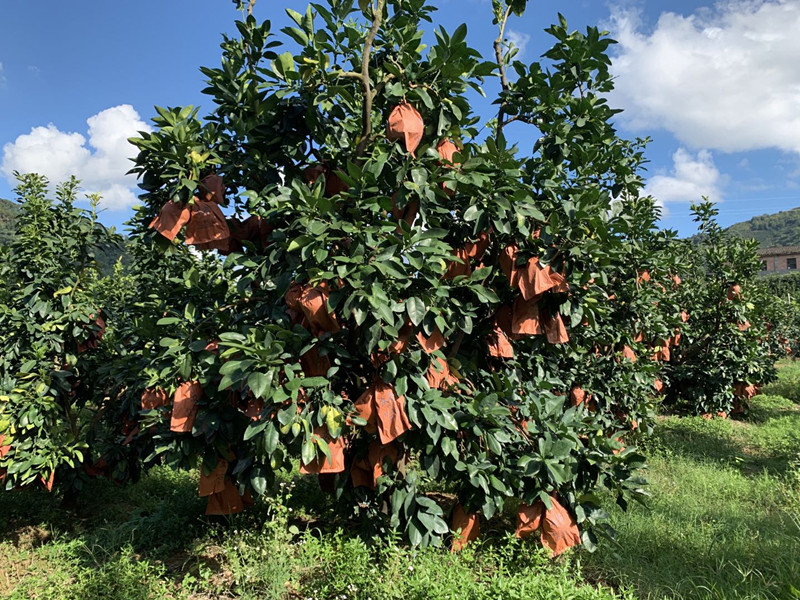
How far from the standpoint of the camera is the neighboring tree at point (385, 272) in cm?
211

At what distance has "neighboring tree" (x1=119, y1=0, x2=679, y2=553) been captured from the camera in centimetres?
211

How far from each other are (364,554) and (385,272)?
137 centimetres

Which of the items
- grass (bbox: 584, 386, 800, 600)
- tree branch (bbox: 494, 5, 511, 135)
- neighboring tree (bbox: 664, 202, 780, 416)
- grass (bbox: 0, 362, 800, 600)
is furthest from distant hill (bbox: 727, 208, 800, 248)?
tree branch (bbox: 494, 5, 511, 135)

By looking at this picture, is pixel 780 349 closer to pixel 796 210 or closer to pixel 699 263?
pixel 699 263

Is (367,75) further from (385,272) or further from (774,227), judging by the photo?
(774,227)

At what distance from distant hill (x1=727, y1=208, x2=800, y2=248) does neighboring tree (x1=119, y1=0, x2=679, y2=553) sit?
92207mm

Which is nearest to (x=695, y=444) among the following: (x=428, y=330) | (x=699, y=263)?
(x=699, y=263)

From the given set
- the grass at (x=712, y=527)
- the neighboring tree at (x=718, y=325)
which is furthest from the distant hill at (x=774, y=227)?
the grass at (x=712, y=527)

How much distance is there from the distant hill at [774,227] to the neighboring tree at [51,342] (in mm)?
92740

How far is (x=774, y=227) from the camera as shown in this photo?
91375 mm

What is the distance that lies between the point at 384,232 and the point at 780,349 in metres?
11.9

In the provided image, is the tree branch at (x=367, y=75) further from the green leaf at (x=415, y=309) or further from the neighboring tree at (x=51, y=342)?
the neighboring tree at (x=51, y=342)

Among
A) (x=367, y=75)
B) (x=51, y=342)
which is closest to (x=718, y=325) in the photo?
(x=367, y=75)

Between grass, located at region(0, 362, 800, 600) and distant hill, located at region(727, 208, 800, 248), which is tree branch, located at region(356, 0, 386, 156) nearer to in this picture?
grass, located at region(0, 362, 800, 600)
